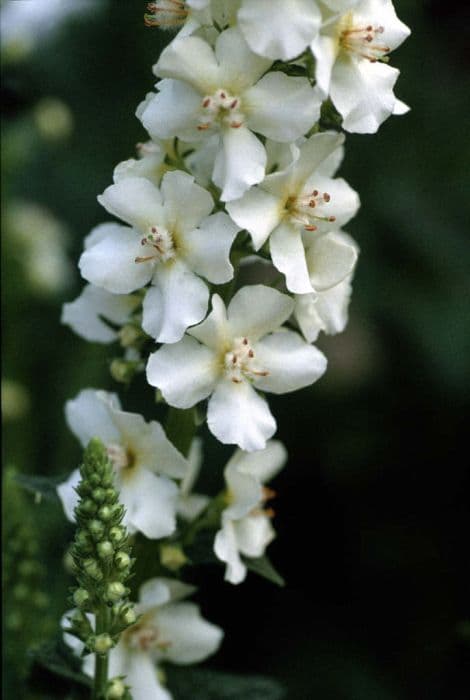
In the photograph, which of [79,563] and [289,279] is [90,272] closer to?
[289,279]

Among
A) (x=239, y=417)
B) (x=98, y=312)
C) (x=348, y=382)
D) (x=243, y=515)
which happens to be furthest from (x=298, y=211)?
(x=348, y=382)

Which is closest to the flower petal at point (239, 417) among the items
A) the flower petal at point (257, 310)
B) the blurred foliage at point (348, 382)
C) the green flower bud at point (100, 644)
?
the flower petal at point (257, 310)

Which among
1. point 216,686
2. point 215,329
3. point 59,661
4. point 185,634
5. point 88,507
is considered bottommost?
point 216,686

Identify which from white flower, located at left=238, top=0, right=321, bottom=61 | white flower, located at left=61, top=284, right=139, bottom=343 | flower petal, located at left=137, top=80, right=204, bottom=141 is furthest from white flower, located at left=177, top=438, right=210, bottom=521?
white flower, located at left=238, top=0, right=321, bottom=61

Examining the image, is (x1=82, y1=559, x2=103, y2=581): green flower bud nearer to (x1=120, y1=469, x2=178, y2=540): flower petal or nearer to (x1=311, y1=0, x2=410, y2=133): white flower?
(x1=120, y1=469, x2=178, y2=540): flower petal

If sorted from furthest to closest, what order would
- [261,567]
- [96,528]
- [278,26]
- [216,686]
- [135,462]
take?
[216,686] → [261,567] → [135,462] → [278,26] → [96,528]

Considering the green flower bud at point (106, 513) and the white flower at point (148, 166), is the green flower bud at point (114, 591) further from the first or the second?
the white flower at point (148, 166)

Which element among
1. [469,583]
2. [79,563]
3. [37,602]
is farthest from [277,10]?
[469,583]

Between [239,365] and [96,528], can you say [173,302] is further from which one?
[96,528]
